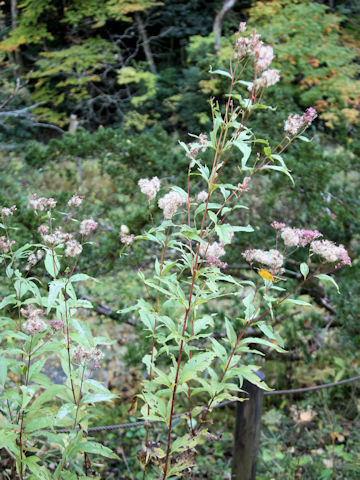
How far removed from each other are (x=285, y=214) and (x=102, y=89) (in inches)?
327

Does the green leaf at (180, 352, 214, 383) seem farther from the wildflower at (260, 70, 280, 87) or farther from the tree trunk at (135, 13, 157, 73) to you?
the tree trunk at (135, 13, 157, 73)

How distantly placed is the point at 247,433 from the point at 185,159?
181cm

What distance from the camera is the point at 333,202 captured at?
2576 mm

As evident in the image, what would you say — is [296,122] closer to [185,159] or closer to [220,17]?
[185,159]

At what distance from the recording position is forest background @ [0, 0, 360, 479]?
2.46 m

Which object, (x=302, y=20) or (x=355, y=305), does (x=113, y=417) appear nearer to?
→ (x=355, y=305)

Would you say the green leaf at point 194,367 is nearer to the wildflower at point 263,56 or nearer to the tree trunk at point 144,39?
the wildflower at point 263,56

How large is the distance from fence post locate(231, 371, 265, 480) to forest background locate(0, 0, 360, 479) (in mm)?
639

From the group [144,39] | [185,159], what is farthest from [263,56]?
[144,39]

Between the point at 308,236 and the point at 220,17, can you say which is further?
the point at 220,17

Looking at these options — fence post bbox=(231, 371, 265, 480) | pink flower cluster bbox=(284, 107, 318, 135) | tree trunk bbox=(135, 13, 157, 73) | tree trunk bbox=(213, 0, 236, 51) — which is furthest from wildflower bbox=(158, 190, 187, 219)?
tree trunk bbox=(135, 13, 157, 73)

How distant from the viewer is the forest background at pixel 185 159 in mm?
2457

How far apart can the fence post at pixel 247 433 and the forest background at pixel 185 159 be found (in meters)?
0.64

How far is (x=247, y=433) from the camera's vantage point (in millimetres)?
1527
